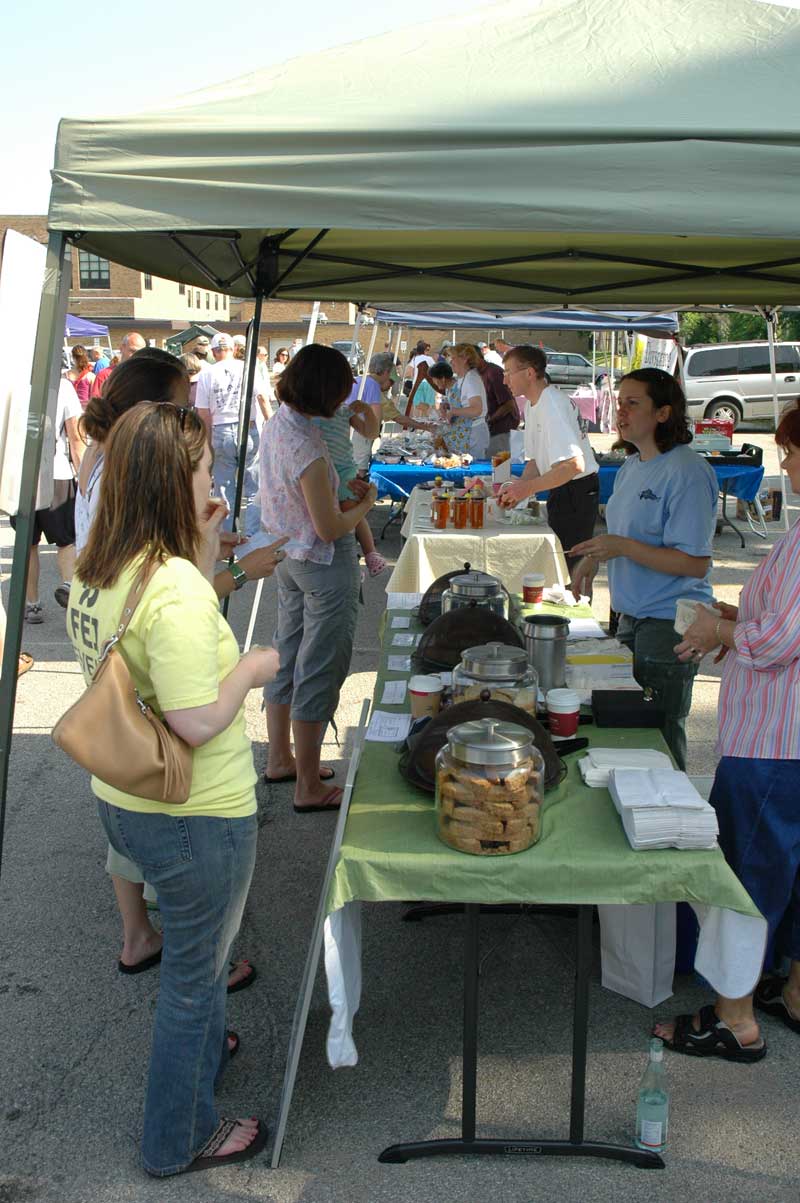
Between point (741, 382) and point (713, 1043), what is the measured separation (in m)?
21.6

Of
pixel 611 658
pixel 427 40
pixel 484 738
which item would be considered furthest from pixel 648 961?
pixel 427 40

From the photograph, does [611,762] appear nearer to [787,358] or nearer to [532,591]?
[532,591]

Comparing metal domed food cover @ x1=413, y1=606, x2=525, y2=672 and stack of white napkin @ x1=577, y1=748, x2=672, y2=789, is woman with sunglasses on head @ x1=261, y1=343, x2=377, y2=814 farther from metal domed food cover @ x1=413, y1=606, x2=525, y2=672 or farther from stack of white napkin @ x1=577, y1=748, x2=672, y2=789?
stack of white napkin @ x1=577, y1=748, x2=672, y2=789

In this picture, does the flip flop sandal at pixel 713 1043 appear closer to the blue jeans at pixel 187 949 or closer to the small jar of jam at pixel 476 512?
the blue jeans at pixel 187 949

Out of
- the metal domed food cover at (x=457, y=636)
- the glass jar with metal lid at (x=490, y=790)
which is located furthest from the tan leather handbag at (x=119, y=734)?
the metal domed food cover at (x=457, y=636)

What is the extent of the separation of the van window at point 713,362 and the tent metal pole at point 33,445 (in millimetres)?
21936

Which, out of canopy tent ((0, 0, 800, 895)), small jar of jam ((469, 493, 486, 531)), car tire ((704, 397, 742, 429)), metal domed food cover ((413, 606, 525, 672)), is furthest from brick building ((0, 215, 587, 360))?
canopy tent ((0, 0, 800, 895))

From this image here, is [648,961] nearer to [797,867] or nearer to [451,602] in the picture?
[797,867]

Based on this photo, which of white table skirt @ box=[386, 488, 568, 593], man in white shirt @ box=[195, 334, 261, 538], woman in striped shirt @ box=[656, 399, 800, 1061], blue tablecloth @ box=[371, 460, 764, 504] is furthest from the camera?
man in white shirt @ box=[195, 334, 261, 538]

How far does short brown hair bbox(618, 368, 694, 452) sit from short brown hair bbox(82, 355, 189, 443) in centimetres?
164

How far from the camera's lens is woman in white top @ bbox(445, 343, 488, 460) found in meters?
10.1

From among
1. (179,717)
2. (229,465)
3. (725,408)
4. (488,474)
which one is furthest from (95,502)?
(725,408)

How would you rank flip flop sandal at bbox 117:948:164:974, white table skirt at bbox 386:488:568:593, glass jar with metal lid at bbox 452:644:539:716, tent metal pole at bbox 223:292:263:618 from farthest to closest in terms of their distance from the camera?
white table skirt at bbox 386:488:568:593
tent metal pole at bbox 223:292:263:618
flip flop sandal at bbox 117:948:164:974
glass jar with metal lid at bbox 452:644:539:716

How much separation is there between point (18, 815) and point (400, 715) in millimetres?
2218
